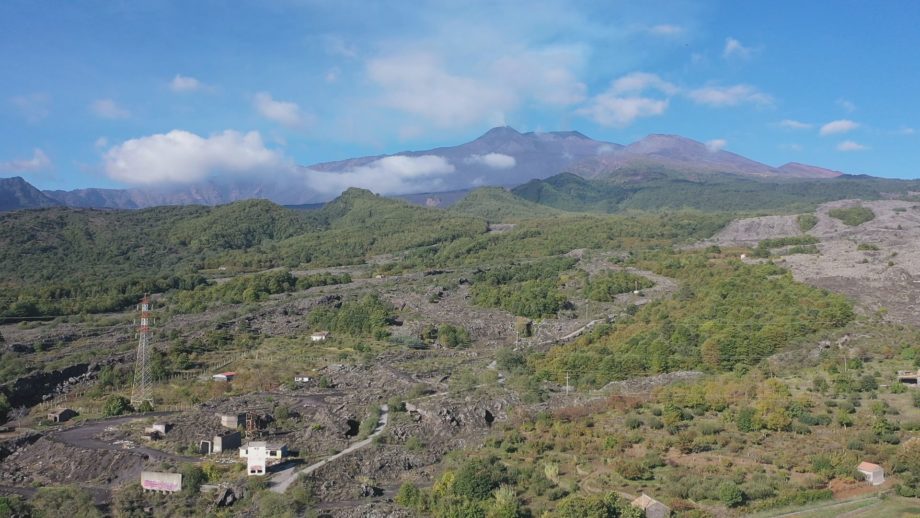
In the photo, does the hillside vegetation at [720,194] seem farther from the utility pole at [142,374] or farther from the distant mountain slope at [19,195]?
the distant mountain slope at [19,195]

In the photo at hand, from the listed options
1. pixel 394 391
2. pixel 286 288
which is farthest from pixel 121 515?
pixel 286 288

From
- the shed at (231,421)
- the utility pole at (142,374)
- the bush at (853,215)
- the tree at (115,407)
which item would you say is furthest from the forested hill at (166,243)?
the bush at (853,215)

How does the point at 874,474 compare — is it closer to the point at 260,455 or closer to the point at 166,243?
the point at 260,455

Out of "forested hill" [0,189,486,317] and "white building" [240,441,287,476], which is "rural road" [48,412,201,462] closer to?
"white building" [240,441,287,476]

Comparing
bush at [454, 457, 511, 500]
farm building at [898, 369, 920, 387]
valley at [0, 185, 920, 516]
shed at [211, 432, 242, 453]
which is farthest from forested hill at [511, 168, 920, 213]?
shed at [211, 432, 242, 453]

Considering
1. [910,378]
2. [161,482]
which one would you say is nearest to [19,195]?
[161,482]

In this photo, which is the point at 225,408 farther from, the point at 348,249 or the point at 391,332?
the point at 348,249
